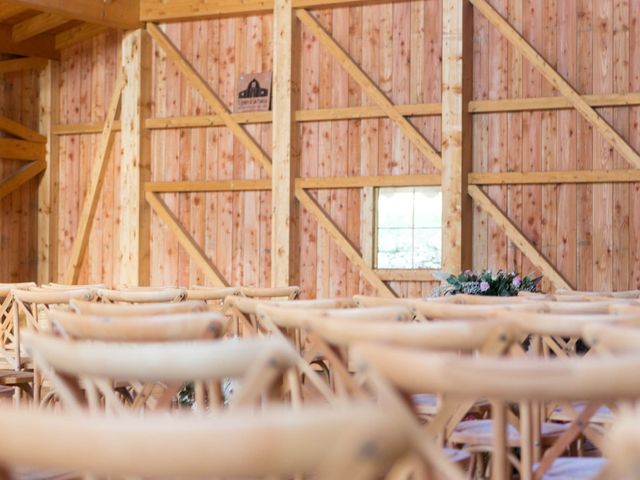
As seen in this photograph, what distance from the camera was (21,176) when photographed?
40.2 feet

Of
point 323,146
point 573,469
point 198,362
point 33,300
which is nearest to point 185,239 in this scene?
point 323,146

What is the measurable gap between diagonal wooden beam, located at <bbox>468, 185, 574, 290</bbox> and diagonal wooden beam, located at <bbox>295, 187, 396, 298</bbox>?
1.18m

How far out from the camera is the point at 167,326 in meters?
2.36

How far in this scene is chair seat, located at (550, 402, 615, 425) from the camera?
3561mm

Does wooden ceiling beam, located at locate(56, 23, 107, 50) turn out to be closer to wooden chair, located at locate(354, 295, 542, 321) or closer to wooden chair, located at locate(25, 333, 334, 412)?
wooden chair, located at locate(354, 295, 542, 321)

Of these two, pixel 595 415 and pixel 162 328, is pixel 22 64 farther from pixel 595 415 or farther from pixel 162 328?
pixel 162 328

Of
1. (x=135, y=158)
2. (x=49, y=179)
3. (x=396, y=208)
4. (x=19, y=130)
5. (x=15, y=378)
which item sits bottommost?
(x=15, y=378)

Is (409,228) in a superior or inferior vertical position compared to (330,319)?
superior

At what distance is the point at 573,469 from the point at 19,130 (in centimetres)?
1047

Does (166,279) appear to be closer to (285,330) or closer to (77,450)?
(285,330)

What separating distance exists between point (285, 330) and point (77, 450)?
2051mm

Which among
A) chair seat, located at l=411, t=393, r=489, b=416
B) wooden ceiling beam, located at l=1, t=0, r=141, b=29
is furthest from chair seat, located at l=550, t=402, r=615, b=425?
wooden ceiling beam, located at l=1, t=0, r=141, b=29

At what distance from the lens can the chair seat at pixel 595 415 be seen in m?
3.56

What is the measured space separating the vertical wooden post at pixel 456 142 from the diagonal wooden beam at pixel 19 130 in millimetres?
5136
